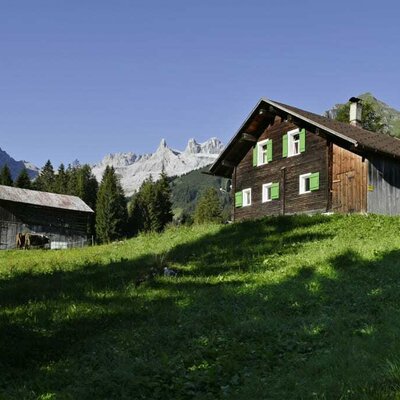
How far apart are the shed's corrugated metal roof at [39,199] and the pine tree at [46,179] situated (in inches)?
1759

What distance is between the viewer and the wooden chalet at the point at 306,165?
29.7m

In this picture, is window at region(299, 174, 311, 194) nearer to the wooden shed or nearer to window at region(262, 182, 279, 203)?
window at region(262, 182, 279, 203)

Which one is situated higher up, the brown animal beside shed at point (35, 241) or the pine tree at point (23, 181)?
the pine tree at point (23, 181)

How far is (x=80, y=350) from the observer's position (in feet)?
30.6

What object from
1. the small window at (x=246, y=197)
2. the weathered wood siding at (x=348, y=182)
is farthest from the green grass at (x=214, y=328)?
the small window at (x=246, y=197)

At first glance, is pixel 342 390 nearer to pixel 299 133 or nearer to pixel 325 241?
pixel 325 241

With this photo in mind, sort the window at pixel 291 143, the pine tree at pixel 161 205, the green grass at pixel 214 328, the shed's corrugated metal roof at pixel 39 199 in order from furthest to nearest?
the pine tree at pixel 161 205
the shed's corrugated metal roof at pixel 39 199
the window at pixel 291 143
the green grass at pixel 214 328

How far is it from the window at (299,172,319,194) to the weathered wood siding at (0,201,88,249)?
31209 millimetres

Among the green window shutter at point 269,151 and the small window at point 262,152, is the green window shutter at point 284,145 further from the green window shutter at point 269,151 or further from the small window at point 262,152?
the small window at point 262,152

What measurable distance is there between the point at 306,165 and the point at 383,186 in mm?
4861

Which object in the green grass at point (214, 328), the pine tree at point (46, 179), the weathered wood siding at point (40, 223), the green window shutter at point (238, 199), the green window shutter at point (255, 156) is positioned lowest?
the green grass at point (214, 328)

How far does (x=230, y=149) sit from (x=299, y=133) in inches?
252

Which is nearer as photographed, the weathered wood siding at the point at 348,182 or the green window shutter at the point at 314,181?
the weathered wood siding at the point at 348,182

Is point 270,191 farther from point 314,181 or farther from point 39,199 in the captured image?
point 39,199
